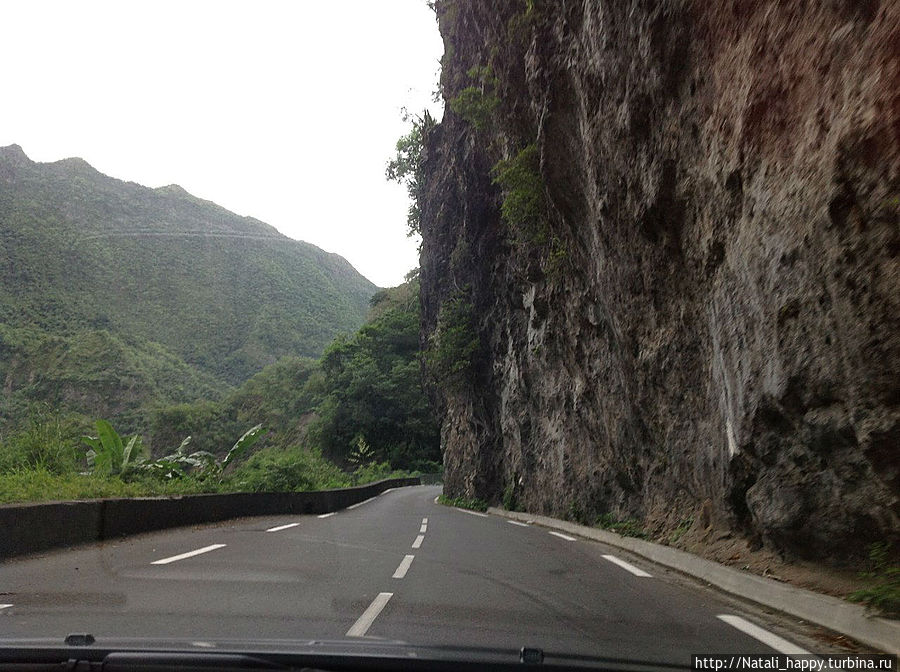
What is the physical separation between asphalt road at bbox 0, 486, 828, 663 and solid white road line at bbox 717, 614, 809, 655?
1.0 inches

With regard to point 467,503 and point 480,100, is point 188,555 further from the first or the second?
point 467,503

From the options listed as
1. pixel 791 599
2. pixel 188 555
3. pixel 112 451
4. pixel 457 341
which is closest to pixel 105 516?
pixel 188 555

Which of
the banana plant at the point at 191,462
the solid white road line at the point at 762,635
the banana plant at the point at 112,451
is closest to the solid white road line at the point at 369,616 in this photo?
the solid white road line at the point at 762,635

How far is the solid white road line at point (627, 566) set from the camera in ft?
30.6

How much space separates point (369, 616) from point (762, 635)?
319cm

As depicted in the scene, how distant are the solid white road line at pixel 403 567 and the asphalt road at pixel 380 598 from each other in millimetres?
26

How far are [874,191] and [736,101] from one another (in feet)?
11.6

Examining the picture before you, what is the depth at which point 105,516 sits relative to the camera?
12422 mm

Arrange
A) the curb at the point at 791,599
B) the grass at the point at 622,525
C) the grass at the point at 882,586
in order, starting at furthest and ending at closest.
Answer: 1. the grass at the point at 622,525
2. the grass at the point at 882,586
3. the curb at the point at 791,599

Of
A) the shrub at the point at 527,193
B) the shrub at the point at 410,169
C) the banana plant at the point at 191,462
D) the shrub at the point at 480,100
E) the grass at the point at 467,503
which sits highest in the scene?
the shrub at the point at 410,169

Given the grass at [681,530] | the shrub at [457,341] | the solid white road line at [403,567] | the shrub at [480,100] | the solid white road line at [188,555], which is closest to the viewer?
the solid white road line at [403,567]

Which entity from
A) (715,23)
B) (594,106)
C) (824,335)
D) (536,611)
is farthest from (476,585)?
(594,106)

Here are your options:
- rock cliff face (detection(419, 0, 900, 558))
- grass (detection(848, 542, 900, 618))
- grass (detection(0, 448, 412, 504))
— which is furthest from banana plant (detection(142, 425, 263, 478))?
grass (detection(848, 542, 900, 618))

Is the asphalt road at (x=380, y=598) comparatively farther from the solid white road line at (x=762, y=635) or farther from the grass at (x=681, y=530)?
the grass at (x=681, y=530)
